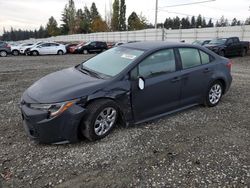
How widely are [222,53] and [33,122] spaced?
54.5ft

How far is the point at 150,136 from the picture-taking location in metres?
4.02

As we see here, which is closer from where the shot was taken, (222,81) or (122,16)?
(222,81)

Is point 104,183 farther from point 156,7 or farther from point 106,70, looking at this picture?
point 156,7

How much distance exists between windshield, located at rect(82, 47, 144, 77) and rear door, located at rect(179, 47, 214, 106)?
1.02 m

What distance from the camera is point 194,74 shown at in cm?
488

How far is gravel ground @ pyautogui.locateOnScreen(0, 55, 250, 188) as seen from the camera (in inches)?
116

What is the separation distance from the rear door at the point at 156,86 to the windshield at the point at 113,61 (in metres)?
0.24

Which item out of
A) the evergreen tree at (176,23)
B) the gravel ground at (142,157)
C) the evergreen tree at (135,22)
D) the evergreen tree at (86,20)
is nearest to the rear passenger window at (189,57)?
the gravel ground at (142,157)

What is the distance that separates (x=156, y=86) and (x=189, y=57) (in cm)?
116

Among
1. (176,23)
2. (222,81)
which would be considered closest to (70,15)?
(176,23)

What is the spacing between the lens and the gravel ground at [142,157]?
116 inches

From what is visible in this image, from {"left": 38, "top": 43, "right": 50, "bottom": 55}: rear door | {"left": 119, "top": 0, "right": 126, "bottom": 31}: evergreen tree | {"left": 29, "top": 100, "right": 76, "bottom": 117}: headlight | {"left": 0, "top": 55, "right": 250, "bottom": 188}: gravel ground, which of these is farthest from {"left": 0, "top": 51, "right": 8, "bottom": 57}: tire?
{"left": 119, "top": 0, "right": 126, "bottom": 31}: evergreen tree

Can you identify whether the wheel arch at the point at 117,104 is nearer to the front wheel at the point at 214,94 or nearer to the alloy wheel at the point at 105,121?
the alloy wheel at the point at 105,121

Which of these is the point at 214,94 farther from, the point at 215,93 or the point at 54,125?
the point at 54,125
